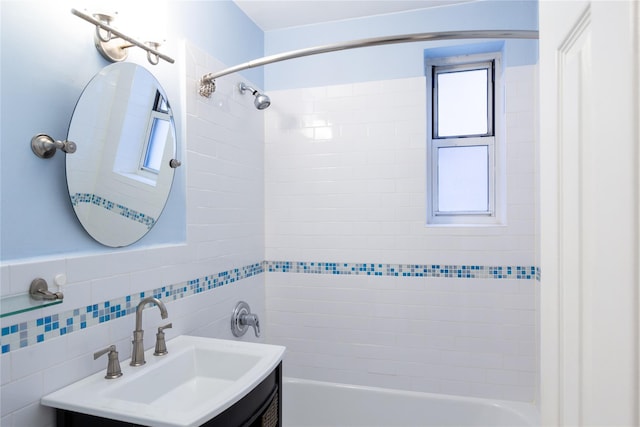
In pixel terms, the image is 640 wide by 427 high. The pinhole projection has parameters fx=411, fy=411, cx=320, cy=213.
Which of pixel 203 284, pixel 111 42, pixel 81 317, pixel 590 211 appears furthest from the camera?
pixel 203 284

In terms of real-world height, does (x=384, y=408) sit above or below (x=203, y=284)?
below

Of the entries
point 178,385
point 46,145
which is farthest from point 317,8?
point 178,385

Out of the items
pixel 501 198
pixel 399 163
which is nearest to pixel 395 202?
pixel 399 163

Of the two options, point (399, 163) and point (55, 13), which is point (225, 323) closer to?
point (399, 163)

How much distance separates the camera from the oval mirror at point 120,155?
53.3 inches

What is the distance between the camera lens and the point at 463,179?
260 centimetres

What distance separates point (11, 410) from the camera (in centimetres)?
112

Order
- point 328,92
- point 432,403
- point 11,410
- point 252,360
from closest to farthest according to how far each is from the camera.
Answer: point 11,410 → point 252,360 → point 432,403 → point 328,92

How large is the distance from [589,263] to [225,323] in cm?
194

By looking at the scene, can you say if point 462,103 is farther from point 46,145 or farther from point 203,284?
point 46,145

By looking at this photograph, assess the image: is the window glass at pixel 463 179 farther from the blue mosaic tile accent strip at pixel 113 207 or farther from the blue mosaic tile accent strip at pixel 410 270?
the blue mosaic tile accent strip at pixel 113 207

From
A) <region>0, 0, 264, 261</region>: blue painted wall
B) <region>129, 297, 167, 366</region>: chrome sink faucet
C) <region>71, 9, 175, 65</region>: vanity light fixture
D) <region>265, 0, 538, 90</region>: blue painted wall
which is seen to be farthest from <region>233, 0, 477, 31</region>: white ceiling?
<region>129, 297, 167, 366</region>: chrome sink faucet

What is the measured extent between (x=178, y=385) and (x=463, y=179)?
198 centimetres

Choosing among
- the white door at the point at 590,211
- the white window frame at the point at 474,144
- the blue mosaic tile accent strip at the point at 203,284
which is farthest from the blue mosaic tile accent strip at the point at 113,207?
the white window frame at the point at 474,144
